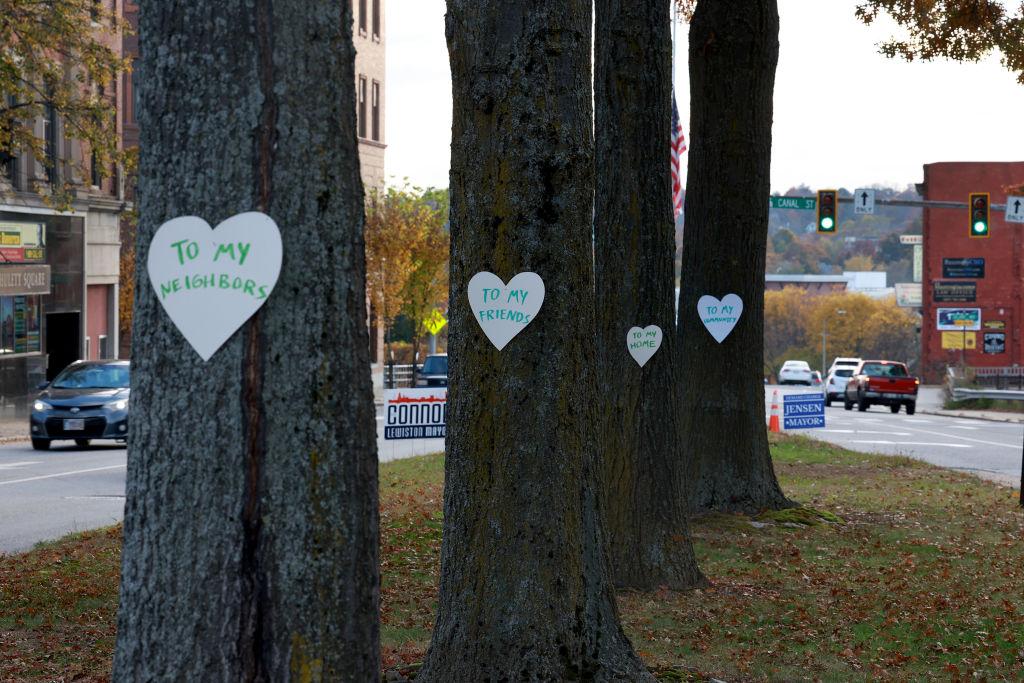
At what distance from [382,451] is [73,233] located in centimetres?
1716

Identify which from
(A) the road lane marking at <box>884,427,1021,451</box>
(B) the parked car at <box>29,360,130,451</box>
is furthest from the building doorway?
(A) the road lane marking at <box>884,427,1021,451</box>

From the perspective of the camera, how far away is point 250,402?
360 centimetres

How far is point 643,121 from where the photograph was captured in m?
9.67

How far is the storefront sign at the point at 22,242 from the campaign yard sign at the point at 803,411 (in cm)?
2036

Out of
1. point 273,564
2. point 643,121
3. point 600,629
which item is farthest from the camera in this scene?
point 643,121

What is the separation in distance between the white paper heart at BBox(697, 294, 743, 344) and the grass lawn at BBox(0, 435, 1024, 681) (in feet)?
6.59

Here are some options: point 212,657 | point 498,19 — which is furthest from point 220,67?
point 498,19

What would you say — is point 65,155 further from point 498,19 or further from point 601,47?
point 498,19

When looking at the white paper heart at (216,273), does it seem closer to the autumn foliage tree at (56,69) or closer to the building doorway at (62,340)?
the autumn foliage tree at (56,69)

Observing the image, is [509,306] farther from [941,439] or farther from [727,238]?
[941,439]

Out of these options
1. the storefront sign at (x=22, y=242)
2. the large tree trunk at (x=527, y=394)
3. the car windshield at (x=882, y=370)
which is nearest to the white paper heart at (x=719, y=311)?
the large tree trunk at (x=527, y=394)

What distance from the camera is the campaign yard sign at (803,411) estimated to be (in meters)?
24.6

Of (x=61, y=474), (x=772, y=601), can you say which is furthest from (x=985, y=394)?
(x=772, y=601)

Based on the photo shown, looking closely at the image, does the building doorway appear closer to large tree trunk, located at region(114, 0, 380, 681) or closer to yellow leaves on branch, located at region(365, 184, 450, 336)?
yellow leaves on branch, located at region(365, 184, 450, 336)
